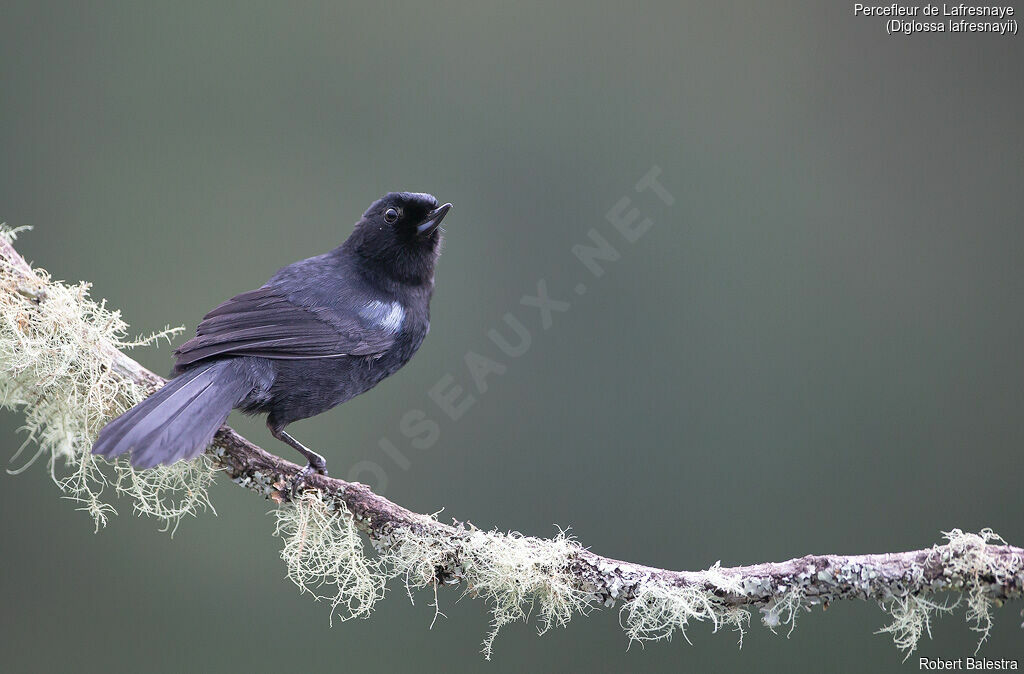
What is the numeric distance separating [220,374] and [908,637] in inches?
79.5

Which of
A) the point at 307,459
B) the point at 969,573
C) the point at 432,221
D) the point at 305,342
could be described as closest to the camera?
the point at 969,573

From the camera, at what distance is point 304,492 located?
2662mm

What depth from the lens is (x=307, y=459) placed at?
295cm

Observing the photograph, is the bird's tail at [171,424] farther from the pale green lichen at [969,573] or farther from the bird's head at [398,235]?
the pale green lichen at [969,573]

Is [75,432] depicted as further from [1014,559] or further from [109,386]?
[1014,559]

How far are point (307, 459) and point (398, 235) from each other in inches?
36.9

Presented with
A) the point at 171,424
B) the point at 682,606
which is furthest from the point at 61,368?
the point at 682,606

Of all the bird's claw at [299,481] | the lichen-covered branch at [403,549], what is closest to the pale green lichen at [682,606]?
the lichen-covered branch at [403,549]

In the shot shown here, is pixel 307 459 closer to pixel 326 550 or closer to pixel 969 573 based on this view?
pixel 326 550

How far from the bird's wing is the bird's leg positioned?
287mm

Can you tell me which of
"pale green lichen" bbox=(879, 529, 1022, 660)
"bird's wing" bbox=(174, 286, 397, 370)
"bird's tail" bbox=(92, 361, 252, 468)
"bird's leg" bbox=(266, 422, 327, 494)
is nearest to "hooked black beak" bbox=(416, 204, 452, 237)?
"bird's wing" bbox=(174, 286, 397, 370)

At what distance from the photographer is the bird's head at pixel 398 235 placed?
134 inches

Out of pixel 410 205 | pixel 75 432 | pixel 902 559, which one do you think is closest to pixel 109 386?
pixel 75 432

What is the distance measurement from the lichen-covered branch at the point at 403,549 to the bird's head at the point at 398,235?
0.97 m
